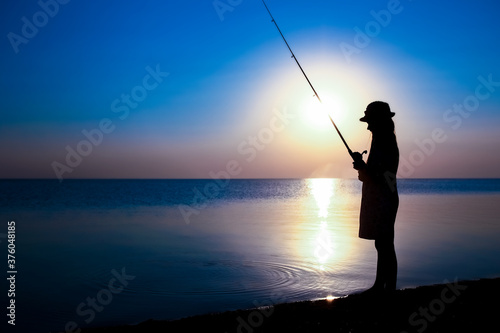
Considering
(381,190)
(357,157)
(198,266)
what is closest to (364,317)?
(381,190)

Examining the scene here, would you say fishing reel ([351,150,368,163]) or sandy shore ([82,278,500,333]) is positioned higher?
fishing reel ([351,150,368,163])

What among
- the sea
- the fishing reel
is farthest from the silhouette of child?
the sea

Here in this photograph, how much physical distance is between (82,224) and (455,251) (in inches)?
542

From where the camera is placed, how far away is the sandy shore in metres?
3.95

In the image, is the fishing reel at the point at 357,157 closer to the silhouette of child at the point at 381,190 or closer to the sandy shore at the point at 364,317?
the silhouette of child at the point at 381,190

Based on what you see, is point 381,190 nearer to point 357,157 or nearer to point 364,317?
point 357,157

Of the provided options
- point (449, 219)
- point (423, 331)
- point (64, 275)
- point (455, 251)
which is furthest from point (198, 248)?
point (449, 219)

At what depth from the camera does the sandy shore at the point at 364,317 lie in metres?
3.95

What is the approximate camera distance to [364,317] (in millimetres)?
4141

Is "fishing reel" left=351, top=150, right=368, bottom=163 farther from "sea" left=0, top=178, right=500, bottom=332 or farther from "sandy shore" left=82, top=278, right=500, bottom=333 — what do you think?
"sea" left=0, top=178, right=500, bottom=332

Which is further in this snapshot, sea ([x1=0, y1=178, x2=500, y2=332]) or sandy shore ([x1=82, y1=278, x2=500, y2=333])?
sea ([x1=0, y1=178, x2=500, y2=332])

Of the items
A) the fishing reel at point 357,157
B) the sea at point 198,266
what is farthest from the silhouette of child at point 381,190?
the sea at point 198,266

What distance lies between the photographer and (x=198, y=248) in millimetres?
11570

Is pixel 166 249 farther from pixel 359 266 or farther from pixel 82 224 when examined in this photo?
pixel 82 224
